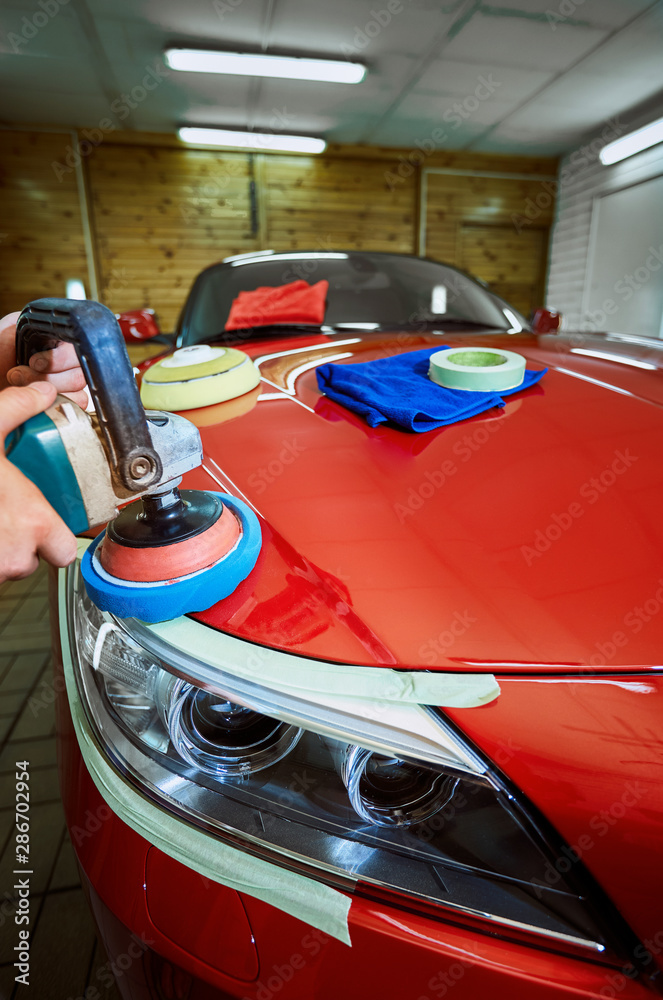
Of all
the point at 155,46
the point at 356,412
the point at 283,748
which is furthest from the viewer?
the point at 155,46

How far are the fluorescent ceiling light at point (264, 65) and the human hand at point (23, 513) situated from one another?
17.7ft

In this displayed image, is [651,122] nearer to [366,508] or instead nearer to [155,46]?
[155,46]

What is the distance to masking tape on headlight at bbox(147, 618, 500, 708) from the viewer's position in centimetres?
48

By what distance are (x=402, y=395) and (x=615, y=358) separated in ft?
2.07

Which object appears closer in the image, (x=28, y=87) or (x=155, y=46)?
(x=155, y=46)

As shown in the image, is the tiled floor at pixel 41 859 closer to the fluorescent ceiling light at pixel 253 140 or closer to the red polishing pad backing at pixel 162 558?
the red polishing pad backing at pixel 162 558

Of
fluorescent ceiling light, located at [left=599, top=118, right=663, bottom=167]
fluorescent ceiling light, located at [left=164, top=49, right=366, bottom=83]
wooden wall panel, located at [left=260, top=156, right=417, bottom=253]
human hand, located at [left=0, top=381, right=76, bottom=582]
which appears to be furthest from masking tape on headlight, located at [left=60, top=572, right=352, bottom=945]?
fluorescent ceiling light, located at [left=599, top=118, right=663, bottom=167]

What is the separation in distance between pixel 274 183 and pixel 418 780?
23.9 feet

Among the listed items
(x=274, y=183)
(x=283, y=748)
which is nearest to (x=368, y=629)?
(x=283, y=748)

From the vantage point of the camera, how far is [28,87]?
16.2 feet

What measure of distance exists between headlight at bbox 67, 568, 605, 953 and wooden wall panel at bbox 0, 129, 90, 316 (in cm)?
676

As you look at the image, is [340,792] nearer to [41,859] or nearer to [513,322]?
[41,859]

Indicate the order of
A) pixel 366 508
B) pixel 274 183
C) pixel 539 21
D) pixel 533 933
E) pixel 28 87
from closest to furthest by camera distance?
pixel 533 933 < pixel 366 508 < pixel 539 21 < pixel 28 87 < pixel 274 183

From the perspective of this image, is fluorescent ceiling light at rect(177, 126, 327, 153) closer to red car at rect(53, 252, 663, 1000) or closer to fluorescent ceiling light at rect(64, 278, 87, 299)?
fluorescent ceiling light at rect(64, 278, 87, 299)
